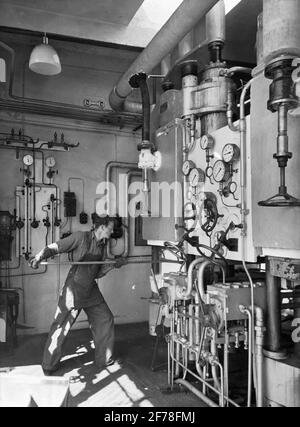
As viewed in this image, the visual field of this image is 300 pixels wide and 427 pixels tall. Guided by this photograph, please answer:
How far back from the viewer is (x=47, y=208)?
4.18m

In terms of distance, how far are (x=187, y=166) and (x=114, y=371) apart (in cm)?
189

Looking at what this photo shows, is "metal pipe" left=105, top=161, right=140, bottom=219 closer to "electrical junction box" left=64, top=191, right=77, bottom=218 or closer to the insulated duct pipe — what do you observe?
"electrical junction box" left=64, top=191, right=77, bottom=218

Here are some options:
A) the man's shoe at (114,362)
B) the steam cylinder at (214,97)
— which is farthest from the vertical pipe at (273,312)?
the man's shoe at (114,362)

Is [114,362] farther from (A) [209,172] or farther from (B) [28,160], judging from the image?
(B) [28,160]

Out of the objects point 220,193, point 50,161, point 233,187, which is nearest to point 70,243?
point 50,161

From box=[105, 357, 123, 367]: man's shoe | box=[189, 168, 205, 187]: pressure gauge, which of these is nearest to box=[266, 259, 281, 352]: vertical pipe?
box=[189, 168, 205, 187]: pressure gauge

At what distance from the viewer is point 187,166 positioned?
9.93 feet

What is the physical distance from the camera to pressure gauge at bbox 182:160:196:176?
2988 millimetres

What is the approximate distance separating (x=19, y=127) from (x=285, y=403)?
3.70 m

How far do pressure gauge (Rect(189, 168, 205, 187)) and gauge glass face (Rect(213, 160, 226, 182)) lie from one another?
24 cm

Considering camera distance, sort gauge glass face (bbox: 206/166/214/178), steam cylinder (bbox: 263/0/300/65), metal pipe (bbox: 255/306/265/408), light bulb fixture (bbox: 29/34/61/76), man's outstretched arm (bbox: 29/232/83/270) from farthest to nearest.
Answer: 1. man's outstretched arm (bbox: 29/232/83/270)
2. light bulb fixture (bbox: 29/34/61/76)
3. gauge glass face (bbox: 206/166/214/178)
4. metal pipe (bbox: 255/306/265/408)
5. steam cylinder (bbox: 263/0/300/65)

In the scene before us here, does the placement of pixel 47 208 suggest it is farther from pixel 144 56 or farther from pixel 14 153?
pixel 144 56
